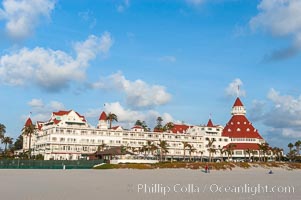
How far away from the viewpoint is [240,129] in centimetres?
12319

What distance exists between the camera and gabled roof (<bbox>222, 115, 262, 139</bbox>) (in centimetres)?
12198

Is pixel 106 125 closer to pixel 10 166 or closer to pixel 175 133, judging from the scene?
pixel 175 133

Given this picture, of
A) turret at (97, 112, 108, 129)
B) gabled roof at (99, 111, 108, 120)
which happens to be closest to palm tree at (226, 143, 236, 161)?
turret at (97, 112, 108, 129)

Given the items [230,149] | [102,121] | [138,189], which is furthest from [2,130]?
[138,189]

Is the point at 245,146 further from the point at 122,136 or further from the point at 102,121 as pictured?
the point at 102,121

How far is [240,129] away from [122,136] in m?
39.8

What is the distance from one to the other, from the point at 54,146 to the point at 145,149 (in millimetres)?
24270

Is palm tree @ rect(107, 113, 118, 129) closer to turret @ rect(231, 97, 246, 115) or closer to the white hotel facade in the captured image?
the white hotel facade

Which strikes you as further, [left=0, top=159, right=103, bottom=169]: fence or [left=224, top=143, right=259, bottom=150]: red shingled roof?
[left=224, top=143, right=259, bottom=150]: red shingled roof

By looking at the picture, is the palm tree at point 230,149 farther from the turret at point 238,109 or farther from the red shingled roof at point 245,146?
the turret at point 238,109

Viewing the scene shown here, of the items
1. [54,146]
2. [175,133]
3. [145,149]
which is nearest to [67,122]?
[54,146]

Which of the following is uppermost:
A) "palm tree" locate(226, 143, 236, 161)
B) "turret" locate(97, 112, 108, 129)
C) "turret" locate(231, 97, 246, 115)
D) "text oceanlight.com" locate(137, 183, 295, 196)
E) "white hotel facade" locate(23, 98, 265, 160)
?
"turret" locate(231, 97, 246, 115)

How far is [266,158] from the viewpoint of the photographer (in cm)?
12006

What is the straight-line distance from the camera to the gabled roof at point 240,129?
121981 millimetres
